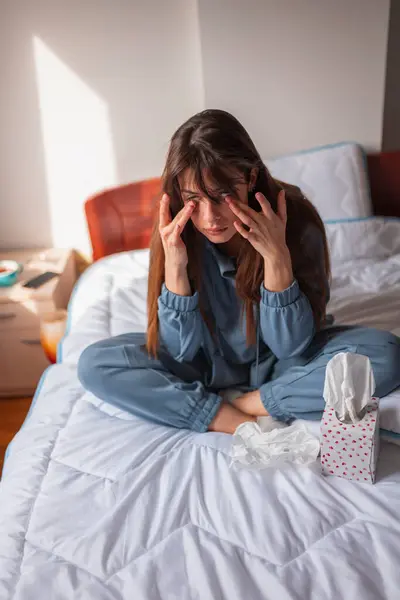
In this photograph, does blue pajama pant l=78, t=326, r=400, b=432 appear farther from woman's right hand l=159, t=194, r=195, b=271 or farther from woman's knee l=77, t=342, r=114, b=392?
woman's right hand l=159, t=194, r=195, b=271

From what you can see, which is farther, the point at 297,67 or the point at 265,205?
the point at 297,67

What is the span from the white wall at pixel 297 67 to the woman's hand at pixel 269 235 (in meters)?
0.95

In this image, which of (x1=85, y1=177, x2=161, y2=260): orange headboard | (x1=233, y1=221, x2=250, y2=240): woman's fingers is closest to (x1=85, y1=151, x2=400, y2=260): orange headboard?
(x1=85, y1=177, x2=161, y2=260): orange headboard

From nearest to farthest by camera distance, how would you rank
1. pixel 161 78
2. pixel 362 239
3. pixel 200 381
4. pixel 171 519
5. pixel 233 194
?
pixel 171 519 → pixel 233 194 → pixel 200 381 → pixel 362 239 → pixel 161 78

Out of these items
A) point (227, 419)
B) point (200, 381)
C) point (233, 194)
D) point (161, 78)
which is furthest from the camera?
point (161, 78)

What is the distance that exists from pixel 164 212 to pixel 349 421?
0.53 m

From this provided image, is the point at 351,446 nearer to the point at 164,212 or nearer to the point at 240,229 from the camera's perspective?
the point at 240,229

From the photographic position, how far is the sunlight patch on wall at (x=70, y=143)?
7.02 ft

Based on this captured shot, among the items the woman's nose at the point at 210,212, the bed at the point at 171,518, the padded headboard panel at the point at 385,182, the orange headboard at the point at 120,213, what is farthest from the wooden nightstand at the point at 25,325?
the padded headboard panel at the point at 385,182

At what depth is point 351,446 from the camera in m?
1.10

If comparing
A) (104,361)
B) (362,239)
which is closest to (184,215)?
(104,361)

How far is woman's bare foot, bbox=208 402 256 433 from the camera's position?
4.31 ft

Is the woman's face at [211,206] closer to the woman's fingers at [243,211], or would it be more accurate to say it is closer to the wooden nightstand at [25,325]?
the woman's fingers at [243,211]

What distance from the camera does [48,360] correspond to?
2.06 m
